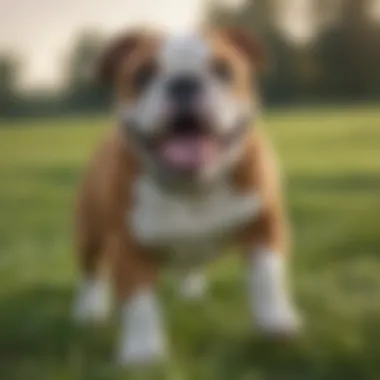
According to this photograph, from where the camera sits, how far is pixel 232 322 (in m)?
0.79

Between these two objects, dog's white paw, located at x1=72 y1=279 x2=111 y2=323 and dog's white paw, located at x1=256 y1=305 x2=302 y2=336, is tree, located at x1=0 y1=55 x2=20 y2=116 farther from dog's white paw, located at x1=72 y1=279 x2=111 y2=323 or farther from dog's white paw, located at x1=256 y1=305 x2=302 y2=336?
dog's white paw, located at x1=256 y1=305 x2=302 y2=336

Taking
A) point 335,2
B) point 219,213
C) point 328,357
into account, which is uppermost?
point 335,2

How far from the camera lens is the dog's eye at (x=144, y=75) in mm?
733

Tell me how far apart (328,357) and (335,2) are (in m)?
0.35

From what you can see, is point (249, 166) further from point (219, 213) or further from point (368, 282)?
point (368, 282)

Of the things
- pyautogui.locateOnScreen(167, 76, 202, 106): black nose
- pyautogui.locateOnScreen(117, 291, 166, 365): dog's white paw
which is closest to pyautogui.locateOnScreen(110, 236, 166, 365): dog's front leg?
pyautogui.locateOnScreen(117, 291, 166, 365): dog's white paw

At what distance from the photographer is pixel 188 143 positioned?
72 cm

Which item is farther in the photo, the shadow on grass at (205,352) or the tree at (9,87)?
the tree at (9,87)

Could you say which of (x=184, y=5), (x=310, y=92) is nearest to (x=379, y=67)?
(x=310, y=92)

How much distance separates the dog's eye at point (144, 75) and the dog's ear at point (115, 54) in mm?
27

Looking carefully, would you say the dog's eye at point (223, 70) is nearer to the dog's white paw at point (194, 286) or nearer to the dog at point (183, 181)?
A: the dog at point (183, 181)

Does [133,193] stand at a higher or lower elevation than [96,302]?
higher

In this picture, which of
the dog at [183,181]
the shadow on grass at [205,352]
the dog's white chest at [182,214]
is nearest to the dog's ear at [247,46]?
the dog at [183,181]

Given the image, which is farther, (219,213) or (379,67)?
(379,67)
